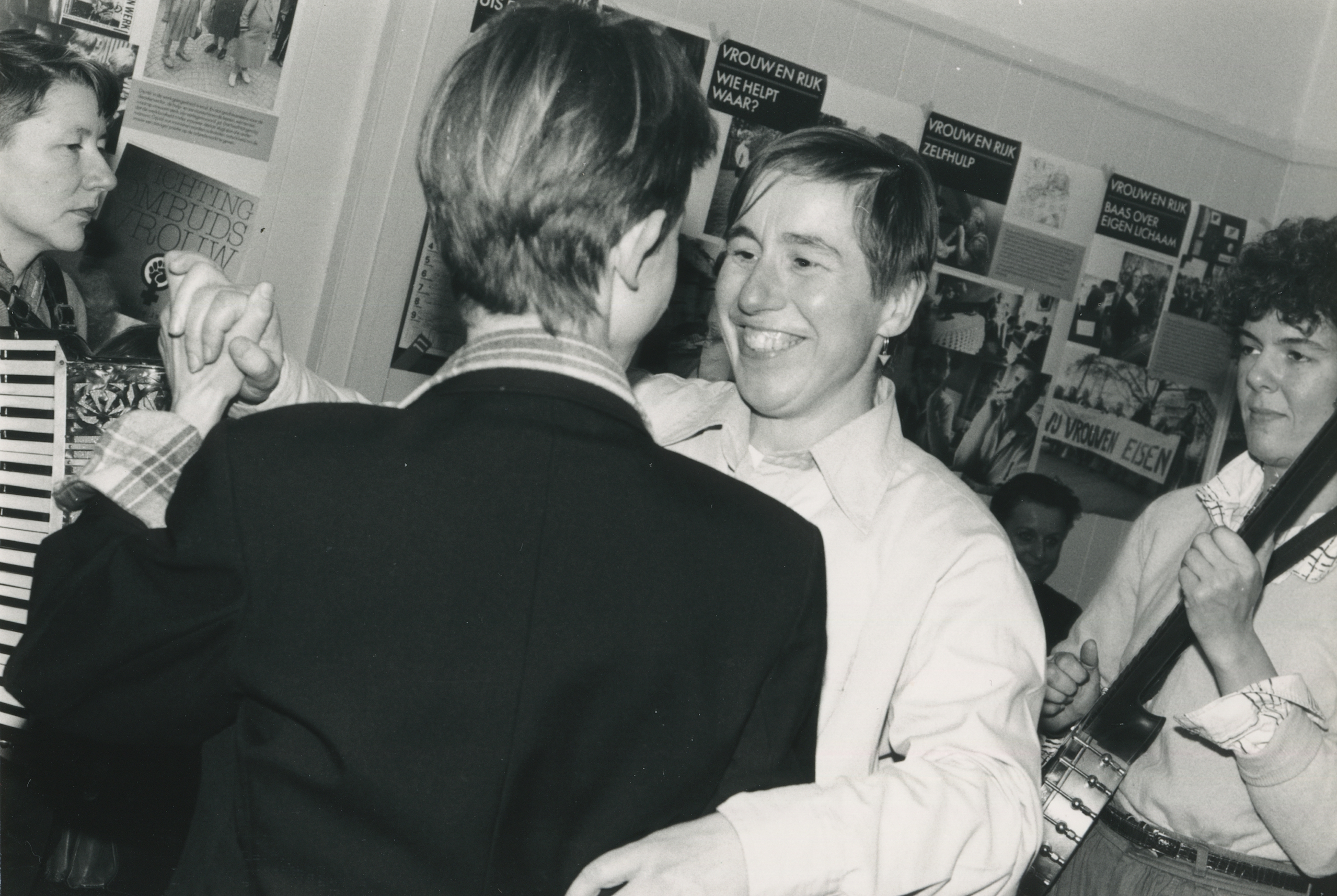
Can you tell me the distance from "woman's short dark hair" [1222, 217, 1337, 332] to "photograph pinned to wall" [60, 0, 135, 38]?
7.86 ft

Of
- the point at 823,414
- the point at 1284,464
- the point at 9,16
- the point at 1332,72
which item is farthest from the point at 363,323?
the point at 1332,72

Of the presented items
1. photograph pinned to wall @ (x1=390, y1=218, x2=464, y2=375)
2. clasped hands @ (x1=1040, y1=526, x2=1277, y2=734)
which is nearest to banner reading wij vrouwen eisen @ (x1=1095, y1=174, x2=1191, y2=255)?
photograph pinned to wall @ (x1=390, y1=218, x2=464, y2=375)

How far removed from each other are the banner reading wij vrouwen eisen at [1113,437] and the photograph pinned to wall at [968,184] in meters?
0.62

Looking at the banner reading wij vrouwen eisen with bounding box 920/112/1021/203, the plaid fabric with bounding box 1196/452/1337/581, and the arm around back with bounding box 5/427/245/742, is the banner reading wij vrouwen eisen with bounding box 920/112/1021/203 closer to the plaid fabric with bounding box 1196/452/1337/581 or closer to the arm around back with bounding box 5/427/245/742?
the plaid fabric with bounding box 1196/452/1337/581

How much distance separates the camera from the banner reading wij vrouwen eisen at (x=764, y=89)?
3289 mm

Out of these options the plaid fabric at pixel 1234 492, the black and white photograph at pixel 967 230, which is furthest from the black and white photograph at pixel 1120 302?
the plaid fabric at pixel 1234 492

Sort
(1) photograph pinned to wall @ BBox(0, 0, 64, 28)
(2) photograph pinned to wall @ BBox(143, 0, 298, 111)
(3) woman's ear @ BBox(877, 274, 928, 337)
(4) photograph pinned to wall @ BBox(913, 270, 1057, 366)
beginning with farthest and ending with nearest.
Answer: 1. (4) photograph pinned to wall @ BBox(913, 270, 1057, 366)
2. (2) photograph pinned to wall @ BBox(143, 0, 298, 111)
3. (1) photograph pinned to wall @ BBox(0, 0, 64, 28)
4. (3) woman's ear @ BBox(877, 274, 928, 337)

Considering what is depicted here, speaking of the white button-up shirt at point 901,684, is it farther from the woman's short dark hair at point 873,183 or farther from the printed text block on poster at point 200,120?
the printed text block on poster at point 200,120

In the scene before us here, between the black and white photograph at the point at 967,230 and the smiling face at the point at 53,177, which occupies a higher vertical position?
the black and white photograph at the point at 967,230

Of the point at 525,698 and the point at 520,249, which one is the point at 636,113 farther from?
the point at 525,698

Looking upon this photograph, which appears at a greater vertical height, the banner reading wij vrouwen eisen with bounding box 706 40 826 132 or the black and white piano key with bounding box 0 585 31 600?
the banner reading wij vrouwen eisen with bounding box 706 40 826 132

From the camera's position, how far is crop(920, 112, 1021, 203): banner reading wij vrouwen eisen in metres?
3.69

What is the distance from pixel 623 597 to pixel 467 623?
12 cm

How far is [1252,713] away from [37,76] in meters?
2.57
